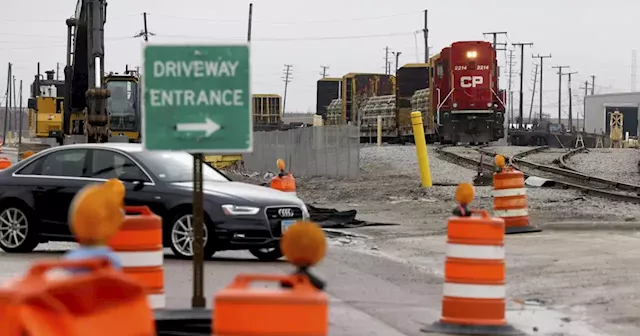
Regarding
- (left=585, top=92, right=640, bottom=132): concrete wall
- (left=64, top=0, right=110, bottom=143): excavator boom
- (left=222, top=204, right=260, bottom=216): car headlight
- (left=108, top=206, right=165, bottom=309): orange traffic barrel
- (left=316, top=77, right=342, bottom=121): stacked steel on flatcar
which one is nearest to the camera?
(left=108, top=206, right=165, bottom=309): orange traffic barrel

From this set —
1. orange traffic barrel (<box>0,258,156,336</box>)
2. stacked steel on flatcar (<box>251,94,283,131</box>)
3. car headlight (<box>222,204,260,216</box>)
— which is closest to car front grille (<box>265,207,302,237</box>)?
car headlight (<box>222,204,260,216</box>)

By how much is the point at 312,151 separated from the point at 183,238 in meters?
22.5

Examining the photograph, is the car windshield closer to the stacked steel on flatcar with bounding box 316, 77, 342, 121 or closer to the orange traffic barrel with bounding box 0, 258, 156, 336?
the orange traffic barrel with bounding box 0, 258, 156, 336

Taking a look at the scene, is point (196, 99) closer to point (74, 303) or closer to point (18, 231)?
point (74, 303)

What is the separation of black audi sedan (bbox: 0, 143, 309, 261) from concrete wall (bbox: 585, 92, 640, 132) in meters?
110

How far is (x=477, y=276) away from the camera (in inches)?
341

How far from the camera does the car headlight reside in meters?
13.1

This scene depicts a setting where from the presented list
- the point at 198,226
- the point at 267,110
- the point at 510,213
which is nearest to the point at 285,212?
the point at 510,213

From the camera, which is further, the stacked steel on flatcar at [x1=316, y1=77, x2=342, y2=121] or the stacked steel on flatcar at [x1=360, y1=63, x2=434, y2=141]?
the stacked steel on flatcar at [x1=316, y1=77, x2=342, y2=121]

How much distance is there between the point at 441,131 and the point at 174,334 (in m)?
36.8

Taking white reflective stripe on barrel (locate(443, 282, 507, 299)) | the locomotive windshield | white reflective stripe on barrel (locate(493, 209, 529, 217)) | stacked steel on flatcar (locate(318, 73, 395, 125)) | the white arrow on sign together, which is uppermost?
stacked steel on flatcar (locate(318, 73, 395, 125))

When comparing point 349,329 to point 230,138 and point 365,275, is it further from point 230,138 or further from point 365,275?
point 365,275

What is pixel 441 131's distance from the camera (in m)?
43.8

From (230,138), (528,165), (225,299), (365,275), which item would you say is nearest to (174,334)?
(230,138)
